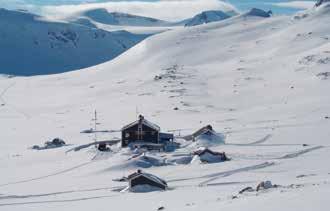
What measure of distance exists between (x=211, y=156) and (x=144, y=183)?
12.9 metres

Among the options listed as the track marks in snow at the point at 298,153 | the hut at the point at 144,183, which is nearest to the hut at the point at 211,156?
the track marks in snow at the point at 298,153

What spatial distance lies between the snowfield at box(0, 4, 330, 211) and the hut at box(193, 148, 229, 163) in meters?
1.28

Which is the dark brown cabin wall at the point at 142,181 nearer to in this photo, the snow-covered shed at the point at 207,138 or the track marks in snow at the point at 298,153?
the track marks in snow at the point at 298,153

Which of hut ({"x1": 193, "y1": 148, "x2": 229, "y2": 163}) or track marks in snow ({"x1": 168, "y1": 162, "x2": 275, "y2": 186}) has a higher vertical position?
hut ({"x1": 193, "y1": 148, "x2": 229, "y2": 163})

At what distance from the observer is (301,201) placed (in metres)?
28.8

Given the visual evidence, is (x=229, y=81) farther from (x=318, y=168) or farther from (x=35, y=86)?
(x=318, y=168)

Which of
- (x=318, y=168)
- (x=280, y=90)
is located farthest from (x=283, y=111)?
(x=318, y=168)

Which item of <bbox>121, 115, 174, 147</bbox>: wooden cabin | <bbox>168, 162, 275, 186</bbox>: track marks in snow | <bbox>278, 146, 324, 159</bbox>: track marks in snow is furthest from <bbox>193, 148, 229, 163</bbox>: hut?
<bbox>121, 115, 174, 147</bbox>: wooden cabin

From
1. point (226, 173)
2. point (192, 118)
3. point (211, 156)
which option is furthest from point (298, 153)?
point (192, 118)

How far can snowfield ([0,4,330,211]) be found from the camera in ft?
139

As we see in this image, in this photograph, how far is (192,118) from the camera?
9525cm

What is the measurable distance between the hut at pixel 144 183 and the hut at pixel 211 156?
12.0 m

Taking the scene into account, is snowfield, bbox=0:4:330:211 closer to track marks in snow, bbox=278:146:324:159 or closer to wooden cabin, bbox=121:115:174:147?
track marks in snow, bbox=278:146:324:159

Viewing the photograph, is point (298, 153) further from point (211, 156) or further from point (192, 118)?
point (192, 118)
